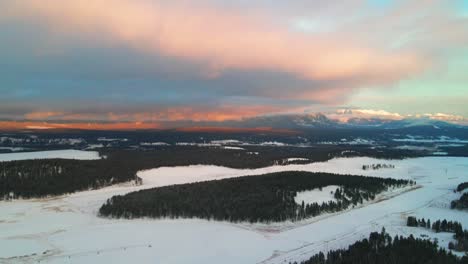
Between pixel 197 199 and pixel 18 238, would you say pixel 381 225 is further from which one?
pixel 18 238

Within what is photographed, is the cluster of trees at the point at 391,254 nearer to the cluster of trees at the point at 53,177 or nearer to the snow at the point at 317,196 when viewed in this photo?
the snow at the point at 317,196

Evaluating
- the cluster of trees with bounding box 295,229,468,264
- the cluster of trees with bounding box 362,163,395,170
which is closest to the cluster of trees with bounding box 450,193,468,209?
the cluster of trees with bounding box 295,229,468,264

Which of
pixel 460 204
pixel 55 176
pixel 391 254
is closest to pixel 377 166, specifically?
Answer: pixel 460 204

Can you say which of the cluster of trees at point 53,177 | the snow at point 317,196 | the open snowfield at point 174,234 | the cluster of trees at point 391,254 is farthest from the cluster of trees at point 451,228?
the cluster of trees at point 53,177

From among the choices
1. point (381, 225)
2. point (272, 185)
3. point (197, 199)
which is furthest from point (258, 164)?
point (381, 225)

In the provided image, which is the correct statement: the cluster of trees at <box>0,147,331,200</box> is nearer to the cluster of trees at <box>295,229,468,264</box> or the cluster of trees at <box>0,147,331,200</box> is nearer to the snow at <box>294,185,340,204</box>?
the snow at <box>294,185,340,204</box>

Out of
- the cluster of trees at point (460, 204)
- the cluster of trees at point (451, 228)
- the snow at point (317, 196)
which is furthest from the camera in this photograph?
the snow at point (317, 196)

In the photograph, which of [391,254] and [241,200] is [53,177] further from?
[391,254]

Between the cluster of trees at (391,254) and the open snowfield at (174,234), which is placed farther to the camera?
the open snowfield at (174,234)
